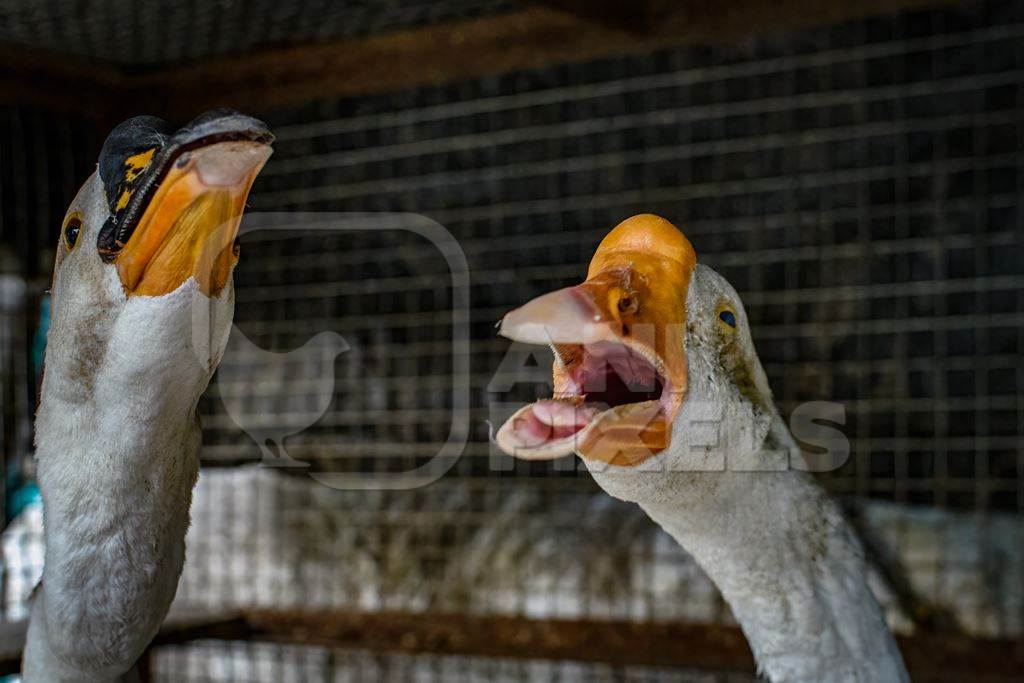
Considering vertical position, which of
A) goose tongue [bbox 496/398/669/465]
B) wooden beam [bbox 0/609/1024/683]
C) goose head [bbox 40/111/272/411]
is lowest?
wooden beam [bbox 0/609/1024/683]

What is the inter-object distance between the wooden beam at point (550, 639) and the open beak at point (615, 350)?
2.24 m

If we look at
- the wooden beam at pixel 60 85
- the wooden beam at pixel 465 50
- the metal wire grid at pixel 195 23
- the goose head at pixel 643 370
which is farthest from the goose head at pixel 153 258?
the wooden beam at pixel 465 50

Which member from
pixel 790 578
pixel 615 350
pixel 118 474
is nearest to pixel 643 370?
pixel 615 350

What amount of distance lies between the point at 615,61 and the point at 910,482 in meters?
2.72

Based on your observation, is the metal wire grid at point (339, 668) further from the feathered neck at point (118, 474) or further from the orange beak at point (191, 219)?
the orange beak at point (191, 219)

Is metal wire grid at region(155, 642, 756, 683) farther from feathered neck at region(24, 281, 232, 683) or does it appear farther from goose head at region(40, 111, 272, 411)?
goose head at region(40, 111, 272, 411)

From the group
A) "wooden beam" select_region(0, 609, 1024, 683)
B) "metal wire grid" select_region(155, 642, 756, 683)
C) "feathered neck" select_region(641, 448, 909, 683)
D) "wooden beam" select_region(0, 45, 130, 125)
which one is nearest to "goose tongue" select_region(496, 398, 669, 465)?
"feathered neck" select_region(641, 448, 909, 683)

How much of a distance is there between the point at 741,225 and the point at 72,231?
12.9 feet

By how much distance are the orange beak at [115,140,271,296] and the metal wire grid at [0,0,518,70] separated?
192 centimetres

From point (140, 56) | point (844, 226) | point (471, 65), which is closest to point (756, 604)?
point (471, 65)

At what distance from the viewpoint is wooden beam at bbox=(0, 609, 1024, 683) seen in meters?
3.82

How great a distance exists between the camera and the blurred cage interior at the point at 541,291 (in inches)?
196

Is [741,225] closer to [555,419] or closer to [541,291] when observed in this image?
[541,291]

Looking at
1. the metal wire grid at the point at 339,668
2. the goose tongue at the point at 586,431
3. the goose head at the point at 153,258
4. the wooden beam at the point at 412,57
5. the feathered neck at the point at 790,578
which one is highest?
the wooden beam at the point at 412,57
